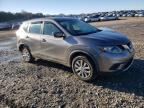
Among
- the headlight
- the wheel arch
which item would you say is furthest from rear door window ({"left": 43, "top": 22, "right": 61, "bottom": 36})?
the headlight

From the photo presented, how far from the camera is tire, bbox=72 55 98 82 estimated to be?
7.50m

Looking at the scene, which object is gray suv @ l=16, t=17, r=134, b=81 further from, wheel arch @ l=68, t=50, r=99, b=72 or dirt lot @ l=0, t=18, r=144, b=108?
dirt lot @ l=0, t=18, r=144, b=108

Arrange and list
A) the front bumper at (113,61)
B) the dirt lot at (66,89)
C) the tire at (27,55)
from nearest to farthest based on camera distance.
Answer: the dirt lot at (66,89) < the front bumper at (113,61) < the tire at (27,55)

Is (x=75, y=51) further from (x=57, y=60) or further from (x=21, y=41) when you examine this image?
(x=21, y=41)

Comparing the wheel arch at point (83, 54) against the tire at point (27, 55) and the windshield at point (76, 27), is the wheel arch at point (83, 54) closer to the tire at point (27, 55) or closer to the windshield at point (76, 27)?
the windshield at point (76, 27)

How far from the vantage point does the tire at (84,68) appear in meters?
7.50

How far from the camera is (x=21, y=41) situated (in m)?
10.6

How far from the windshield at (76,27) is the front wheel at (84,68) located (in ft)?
2.80

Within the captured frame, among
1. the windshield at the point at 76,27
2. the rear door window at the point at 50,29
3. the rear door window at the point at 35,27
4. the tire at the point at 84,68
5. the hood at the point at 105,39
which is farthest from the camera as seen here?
the rear door window at the point at 35,27

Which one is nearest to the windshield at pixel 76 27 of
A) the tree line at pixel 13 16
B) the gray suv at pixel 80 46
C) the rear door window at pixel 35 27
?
the gray suv at pixel 80 46

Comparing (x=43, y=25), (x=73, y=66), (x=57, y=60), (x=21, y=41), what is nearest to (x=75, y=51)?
(x=73, y=66)

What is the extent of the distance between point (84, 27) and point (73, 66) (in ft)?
5.12

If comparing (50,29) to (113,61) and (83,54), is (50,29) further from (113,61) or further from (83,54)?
(113,61)

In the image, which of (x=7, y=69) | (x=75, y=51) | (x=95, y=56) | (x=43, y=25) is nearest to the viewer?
(x=95, y=56)
